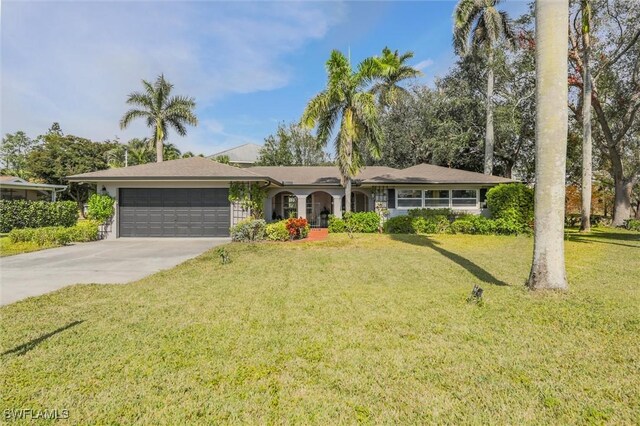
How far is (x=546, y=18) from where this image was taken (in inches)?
234

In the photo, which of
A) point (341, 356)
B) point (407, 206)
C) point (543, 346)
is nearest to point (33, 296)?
point (341, 356)

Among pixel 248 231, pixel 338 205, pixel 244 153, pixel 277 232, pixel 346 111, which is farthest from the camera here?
pixel 244 153

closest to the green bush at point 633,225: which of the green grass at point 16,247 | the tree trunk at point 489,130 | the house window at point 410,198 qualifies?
the tree trunk at point 489,130

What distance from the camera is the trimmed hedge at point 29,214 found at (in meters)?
15.6

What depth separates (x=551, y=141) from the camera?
5875mm

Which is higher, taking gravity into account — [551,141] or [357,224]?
[551,141]

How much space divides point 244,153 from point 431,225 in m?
28.3

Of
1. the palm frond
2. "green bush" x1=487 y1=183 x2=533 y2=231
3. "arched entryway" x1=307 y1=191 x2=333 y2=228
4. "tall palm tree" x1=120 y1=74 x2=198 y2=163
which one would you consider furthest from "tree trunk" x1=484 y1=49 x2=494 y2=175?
the palm frond

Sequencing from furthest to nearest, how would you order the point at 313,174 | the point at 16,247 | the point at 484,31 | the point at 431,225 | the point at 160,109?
the point at 160,109 → the point at 313,174 → the point at 484,31 → the point at 431,225 → the point at 16,247

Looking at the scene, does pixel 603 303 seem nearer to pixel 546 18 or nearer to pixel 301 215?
pixel 546 18

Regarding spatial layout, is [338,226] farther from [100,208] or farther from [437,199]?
[100,208]

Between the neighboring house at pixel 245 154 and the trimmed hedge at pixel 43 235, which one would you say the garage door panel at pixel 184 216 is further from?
the neighboring house at pixel 245 154

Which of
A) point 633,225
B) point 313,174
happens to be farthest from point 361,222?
point 633,225

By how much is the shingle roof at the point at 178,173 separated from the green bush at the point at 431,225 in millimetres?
8286
